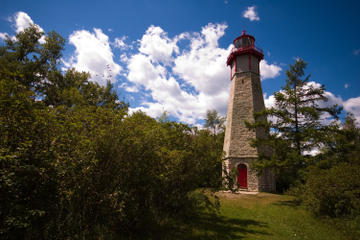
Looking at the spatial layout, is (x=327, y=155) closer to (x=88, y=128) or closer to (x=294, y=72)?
(x=294, y=72)

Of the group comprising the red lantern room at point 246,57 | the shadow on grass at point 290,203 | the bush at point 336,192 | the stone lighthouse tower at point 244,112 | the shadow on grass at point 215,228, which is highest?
the red lantern room at point 246,57

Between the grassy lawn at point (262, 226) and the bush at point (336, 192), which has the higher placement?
the bush at point (336, 192)

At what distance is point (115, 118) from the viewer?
4.70 m

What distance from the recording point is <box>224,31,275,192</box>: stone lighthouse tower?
55.0 ft

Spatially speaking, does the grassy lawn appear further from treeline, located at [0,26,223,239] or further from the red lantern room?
the red lantern room

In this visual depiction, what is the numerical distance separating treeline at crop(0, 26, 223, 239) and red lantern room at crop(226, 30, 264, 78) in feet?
48.2

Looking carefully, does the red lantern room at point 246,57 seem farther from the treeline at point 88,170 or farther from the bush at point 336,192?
the treeline at point 88,170

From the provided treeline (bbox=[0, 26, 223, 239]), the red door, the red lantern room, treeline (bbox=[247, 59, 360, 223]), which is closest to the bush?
treeline (bbox=[247, 59, 360, 223])

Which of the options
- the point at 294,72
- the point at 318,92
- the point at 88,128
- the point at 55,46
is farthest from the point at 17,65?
the point at 318,92

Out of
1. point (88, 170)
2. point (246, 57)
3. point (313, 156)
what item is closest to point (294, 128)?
point (313, 156)

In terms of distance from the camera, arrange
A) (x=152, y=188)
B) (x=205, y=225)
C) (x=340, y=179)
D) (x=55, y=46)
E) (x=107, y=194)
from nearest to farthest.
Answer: (x=107, y=194), (x=152, y=188), (x=205, y=225), (x=340, y=179), (x=55, y=46)

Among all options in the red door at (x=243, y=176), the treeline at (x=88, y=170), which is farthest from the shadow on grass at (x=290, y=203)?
the treeline at (x=88, y=170)

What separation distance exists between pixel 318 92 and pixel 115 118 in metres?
16.1

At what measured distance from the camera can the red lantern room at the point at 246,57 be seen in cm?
1934
